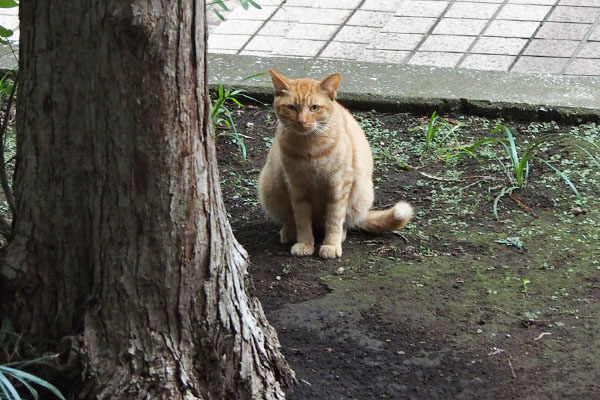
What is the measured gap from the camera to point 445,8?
7.27 metres

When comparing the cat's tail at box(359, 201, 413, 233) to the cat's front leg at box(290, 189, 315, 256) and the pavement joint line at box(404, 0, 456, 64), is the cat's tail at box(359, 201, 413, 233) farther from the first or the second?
the pavement joint line at box(404, 0, 456, 64)

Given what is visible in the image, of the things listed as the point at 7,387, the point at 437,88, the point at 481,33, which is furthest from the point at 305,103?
the point at 481,33

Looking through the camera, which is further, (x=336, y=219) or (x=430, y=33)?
(x=430, y=33)

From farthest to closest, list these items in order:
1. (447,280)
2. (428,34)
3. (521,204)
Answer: (428,34) < (521,204) < (447,280)

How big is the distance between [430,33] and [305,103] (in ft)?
9.93

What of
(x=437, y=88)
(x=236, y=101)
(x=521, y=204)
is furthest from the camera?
(x=437, y=88)

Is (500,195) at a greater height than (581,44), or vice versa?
(581,44)

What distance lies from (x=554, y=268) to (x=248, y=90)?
8.17 feet

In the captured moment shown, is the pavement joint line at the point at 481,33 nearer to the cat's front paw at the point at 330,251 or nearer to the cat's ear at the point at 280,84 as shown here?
the cat's ear at the point at 280,84

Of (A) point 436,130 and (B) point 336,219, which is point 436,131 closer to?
(A) point 436,130

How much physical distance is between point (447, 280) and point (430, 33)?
11.2 feet

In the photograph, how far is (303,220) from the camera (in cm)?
428

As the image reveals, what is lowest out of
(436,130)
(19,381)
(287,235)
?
(287,235)

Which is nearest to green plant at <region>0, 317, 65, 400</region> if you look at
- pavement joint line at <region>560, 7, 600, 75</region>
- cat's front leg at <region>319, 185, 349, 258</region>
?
cat's front leg at <region>319, 185, 349, 258</region>
